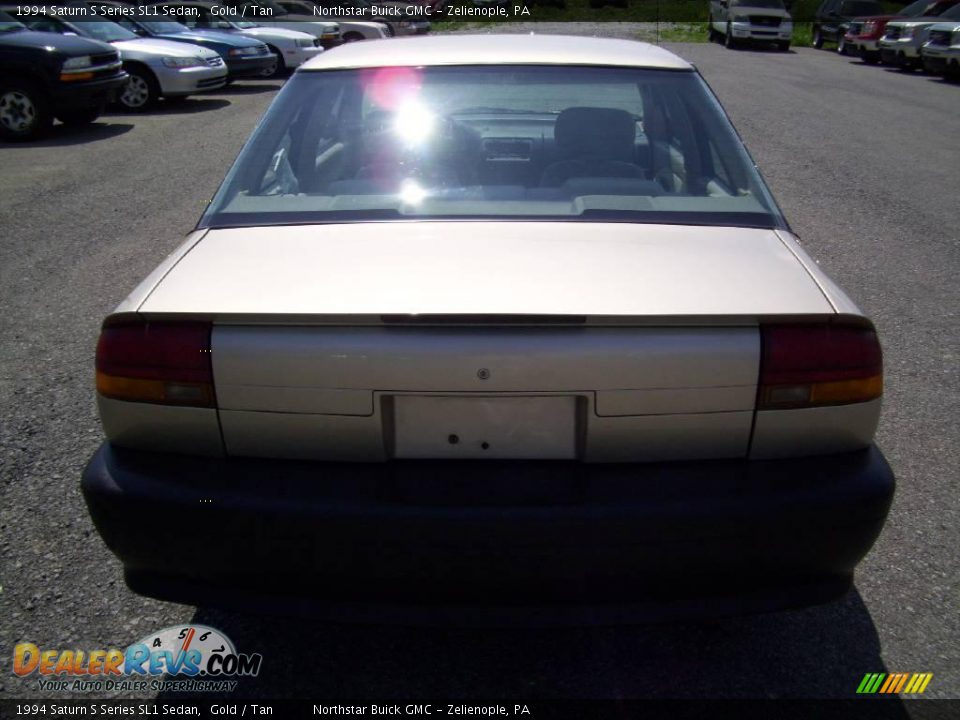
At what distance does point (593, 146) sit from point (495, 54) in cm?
51

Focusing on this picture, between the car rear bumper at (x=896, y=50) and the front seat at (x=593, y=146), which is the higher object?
the front seat at (x=593, y=146)

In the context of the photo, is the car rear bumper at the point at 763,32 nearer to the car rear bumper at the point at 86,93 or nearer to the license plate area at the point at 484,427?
the car rear bumper at the point at 86,93

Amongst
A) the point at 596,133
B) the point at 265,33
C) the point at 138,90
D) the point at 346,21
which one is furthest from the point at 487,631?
the point at 346,21

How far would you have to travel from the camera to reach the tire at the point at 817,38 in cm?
2887

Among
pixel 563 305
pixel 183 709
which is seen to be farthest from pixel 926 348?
pixel 183 709

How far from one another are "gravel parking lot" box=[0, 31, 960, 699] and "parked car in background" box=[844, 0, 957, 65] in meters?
16.0

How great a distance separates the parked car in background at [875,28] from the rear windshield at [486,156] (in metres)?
22.5

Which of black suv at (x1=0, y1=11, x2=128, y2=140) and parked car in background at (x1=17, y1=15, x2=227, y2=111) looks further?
parked car in background at (x1=17, y1=15, x2=227, y2=111)

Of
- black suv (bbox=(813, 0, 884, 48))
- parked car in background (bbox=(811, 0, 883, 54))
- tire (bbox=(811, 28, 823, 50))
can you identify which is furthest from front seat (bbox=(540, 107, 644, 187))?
tire (bbox=(811, 28, 823, 50))

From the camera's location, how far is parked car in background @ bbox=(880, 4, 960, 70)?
66.3 ft

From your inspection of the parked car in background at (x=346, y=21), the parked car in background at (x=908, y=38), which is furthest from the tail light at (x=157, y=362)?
the parked car in background at (x=908, y=38)

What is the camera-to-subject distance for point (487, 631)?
2348 millimetres

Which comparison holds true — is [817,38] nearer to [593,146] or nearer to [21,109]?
[21,109]

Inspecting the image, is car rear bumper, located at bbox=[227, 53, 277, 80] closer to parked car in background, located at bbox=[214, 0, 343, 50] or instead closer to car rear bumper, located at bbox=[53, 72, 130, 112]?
parked car in background, located at bbox=[214, 0, 343, 50]
